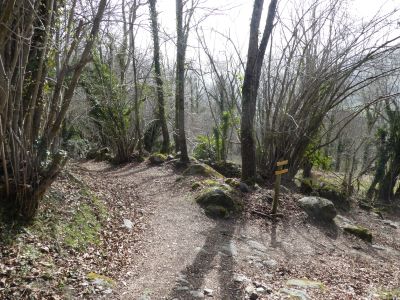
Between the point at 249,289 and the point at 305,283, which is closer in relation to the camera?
the point at 249,289

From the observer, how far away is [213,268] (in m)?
4.98

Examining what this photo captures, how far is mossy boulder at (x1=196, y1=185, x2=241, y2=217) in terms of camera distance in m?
7.36

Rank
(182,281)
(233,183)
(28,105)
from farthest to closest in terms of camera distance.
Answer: (233,183) → (28,105) → (182,281)

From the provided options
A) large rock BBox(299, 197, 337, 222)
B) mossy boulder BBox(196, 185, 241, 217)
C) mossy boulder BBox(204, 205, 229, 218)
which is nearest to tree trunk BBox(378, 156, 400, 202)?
large rock BBox(299, 197, 337, 222)

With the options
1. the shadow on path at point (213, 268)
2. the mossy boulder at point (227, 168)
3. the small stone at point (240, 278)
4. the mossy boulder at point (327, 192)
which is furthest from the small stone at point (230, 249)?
the mossy boulder at point (227, 168)

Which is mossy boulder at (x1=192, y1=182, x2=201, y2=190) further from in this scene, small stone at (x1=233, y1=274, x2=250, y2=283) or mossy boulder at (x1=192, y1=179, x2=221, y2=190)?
small stone at (x1=233, y1=274, x2=250, y2=283)

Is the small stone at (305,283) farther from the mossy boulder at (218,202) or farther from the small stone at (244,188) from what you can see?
the small stone at (244,188)

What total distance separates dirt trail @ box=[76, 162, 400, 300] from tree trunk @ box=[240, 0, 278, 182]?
112 cm

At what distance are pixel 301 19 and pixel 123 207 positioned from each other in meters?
7.49

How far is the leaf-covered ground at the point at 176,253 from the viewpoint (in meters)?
3.94

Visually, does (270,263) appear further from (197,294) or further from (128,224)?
(128,224)

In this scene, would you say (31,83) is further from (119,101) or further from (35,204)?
(119,101)

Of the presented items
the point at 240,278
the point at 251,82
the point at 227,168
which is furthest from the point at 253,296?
the point at 227,168

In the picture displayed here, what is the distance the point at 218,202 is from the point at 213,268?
8.83 ft
